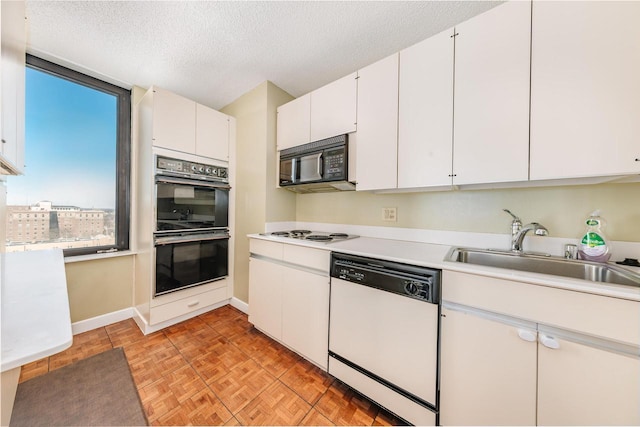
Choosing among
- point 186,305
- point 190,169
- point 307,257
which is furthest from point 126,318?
point 307,257

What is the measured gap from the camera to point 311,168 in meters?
1.97

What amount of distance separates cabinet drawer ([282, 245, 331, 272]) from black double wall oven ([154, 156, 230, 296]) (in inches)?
45.1

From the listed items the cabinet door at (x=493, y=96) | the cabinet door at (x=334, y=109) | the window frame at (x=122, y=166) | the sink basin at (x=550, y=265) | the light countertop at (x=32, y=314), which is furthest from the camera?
the window frame at (x=122, y=166)

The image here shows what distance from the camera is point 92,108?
2.20 m

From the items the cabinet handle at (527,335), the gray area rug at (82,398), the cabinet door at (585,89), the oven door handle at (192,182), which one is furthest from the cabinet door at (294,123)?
the gray area rug at (82,398)

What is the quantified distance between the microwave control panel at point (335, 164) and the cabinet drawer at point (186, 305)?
1888mm

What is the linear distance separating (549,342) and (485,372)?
0.98 ft

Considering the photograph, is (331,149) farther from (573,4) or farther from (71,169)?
(71,169)

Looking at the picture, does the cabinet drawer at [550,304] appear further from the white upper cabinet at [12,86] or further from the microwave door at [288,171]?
the white upper cabinet at [12,86]

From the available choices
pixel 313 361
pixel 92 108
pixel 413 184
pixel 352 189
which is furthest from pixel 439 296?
pixel 92 108

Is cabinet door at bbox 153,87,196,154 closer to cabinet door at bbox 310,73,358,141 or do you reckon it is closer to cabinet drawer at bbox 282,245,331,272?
cabinet door at bbox 310,73,358,141

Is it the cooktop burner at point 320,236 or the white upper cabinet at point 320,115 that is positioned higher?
the white upper cabinet at point 320,115

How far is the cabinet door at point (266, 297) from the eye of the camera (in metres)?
1.83

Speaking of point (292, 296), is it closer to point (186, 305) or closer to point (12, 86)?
point (186, 305)
